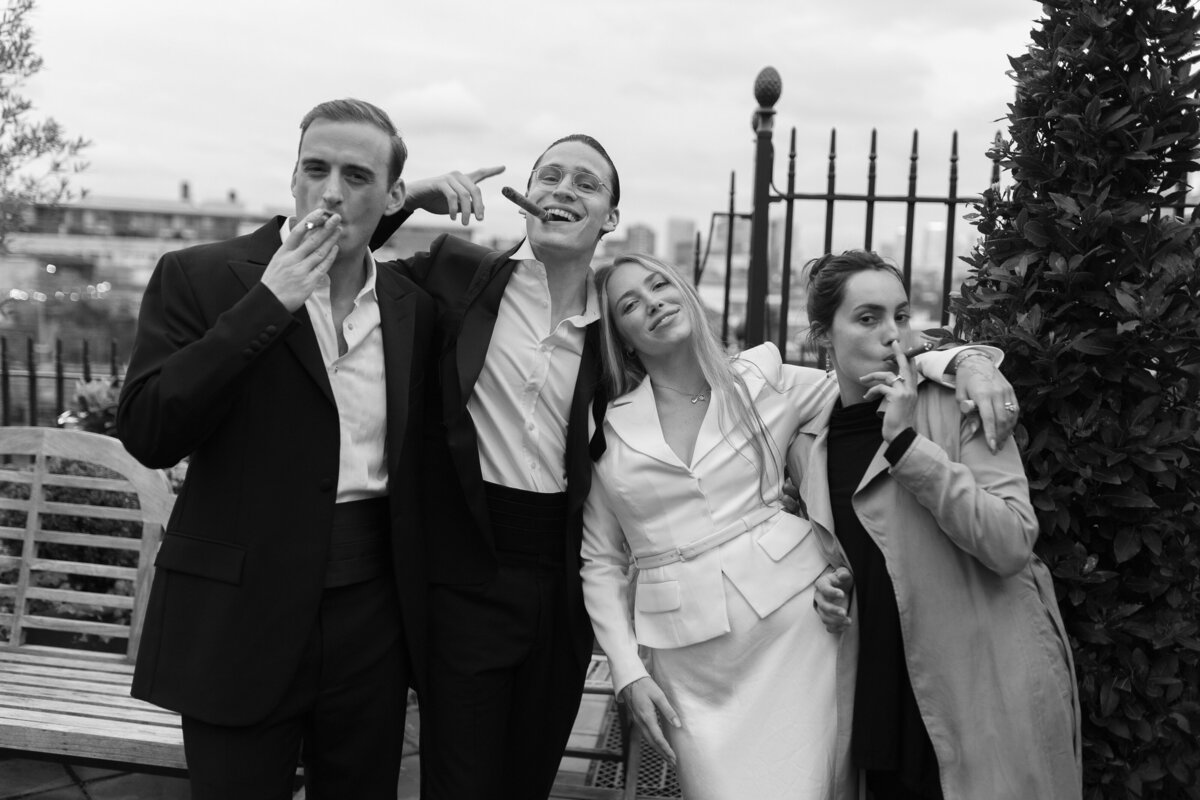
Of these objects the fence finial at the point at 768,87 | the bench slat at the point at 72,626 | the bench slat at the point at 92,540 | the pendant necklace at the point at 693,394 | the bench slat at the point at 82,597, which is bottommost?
the bench slat at the point at 72,626

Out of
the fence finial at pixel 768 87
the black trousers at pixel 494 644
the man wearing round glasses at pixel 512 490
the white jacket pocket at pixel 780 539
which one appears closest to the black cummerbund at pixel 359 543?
the man wearing round glasses at pixel 512 490

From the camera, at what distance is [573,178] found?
2.82 metres

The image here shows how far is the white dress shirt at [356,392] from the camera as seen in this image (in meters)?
2.40

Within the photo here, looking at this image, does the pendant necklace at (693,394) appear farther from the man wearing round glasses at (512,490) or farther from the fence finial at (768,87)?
the fence finial at (768,87)

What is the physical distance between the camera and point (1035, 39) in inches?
108

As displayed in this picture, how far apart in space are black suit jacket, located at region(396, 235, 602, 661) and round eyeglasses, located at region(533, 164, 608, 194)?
0.30 meters

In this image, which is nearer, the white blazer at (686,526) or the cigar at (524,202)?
the white blazer at (686,526)

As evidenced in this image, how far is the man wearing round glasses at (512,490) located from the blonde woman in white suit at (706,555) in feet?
0.34

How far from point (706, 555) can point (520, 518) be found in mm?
533

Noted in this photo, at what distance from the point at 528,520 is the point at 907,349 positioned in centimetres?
111

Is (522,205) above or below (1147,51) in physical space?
below

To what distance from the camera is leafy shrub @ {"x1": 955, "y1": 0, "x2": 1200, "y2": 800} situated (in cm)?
261

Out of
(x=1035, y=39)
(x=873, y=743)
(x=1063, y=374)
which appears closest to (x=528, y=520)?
(x=873, y=743)

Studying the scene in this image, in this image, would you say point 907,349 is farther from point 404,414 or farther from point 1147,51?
point 404,414
